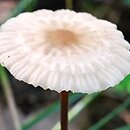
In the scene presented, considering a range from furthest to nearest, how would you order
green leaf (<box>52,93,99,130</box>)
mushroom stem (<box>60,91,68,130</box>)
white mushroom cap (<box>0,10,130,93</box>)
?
green leaf (<box>52,93,99,130</box>)
mushroom stem (<box>60,91,68,130</box>)
white mushroom cap (<box>0,10,130,93</box>)

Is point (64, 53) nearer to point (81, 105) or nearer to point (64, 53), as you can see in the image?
point (64, 53)

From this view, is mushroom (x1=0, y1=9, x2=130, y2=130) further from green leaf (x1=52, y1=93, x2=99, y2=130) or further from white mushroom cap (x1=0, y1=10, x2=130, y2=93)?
green leaf (x1=52, y1=93, x2=99, y2=130)

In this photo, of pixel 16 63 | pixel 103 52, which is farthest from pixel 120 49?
pixel 16 63

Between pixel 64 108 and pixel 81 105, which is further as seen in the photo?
pixel 81 105

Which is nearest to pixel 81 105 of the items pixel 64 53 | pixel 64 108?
pixel 64 108

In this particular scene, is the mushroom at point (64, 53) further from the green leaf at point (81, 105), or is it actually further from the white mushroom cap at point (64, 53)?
the green leaf at point (81, 105)

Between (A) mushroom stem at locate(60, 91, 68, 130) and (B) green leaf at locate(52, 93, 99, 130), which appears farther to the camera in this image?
(B) green leaf at locate(52, 93, 99, 130)

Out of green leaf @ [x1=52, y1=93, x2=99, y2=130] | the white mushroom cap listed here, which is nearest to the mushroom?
the white mushroom cap

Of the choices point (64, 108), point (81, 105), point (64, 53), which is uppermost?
point (64, 53)

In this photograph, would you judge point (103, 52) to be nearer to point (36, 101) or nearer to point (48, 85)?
point (48, 85)
